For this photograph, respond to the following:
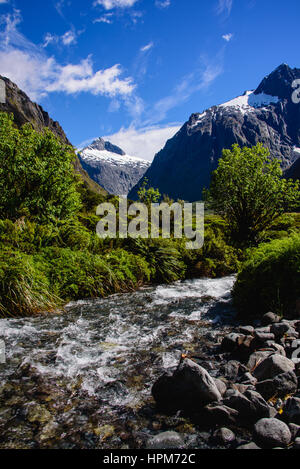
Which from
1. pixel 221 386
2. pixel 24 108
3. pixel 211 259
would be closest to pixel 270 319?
pixel 221 386

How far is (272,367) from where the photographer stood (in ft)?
11.9

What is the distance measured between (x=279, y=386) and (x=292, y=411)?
0.48 metres

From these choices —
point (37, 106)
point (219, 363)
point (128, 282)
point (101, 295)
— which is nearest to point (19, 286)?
point (101, 295)

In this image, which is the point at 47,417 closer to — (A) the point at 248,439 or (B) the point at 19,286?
(A) the point at 248,439

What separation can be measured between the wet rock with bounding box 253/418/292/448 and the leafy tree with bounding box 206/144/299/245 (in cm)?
1230

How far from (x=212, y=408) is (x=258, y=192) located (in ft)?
40.9

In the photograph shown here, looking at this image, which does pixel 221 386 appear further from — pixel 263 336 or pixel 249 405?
pixel 263 336

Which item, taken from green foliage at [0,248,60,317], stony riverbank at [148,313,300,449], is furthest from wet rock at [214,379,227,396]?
green foliage at [0,248,60,317]

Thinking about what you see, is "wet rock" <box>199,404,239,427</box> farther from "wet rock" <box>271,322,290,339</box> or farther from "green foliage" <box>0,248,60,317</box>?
"green foliage" <box>0,248,60,317</box>

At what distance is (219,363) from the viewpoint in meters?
4.34

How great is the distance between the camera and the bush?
6.11m

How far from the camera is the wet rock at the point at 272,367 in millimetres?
3553

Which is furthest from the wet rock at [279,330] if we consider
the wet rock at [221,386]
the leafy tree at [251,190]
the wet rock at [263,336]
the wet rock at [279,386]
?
the leafy tree at [251,190]
